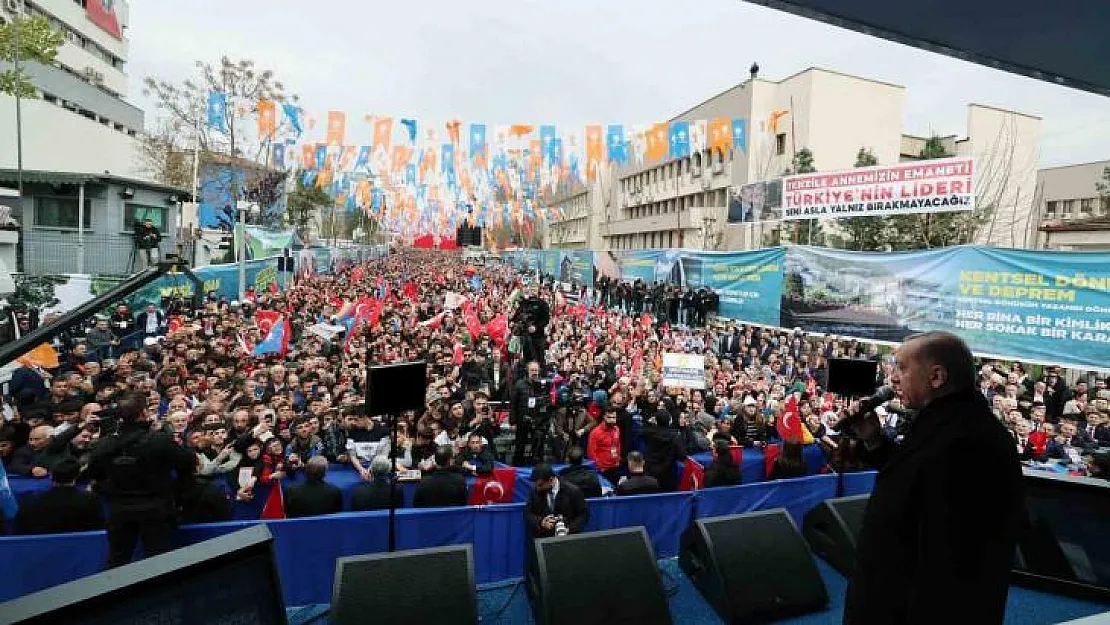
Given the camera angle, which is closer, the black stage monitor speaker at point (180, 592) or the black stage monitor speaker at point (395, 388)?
the black stage monitor speaker at point (180, 592)

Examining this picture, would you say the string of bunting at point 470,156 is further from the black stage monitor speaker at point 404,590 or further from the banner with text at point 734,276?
the black stage monitor speaker at point 404,590

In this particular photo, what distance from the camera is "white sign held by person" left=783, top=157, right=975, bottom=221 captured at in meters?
11.4

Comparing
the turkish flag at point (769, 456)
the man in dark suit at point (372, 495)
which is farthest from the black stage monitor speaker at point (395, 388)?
the turkish flag at point (769, 456)

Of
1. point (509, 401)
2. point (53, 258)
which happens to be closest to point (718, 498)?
point (509, 401)

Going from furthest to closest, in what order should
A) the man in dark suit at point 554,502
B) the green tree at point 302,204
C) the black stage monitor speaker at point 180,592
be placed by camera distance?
the green tree at point 302,204, the man in dark suit at point 554,502, the black stage monitor speaker at point 180,592

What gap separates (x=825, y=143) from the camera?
118 feet

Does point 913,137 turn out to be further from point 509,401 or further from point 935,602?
point 935,602

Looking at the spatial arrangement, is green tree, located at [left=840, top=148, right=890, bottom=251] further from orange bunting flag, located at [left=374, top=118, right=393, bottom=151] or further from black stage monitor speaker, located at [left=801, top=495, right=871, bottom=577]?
black stage monitor speaker, located at [left=801, top=495, right=871, bottom=577]

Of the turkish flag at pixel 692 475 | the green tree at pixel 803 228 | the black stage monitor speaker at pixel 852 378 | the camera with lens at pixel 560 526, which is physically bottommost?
the turkish flag at pixel 692 475

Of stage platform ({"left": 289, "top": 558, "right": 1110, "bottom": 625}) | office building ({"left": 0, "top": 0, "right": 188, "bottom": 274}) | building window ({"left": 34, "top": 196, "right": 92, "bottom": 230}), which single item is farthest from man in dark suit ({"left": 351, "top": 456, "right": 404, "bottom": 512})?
building window ({"left": 34, "top": 196, "right": 92, "bottom": 230})

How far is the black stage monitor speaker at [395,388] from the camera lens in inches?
177

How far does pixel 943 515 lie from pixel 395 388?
381cm

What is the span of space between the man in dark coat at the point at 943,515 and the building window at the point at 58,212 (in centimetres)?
2395

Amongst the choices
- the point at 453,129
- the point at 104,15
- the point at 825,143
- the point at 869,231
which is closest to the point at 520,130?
the point at 453,129
